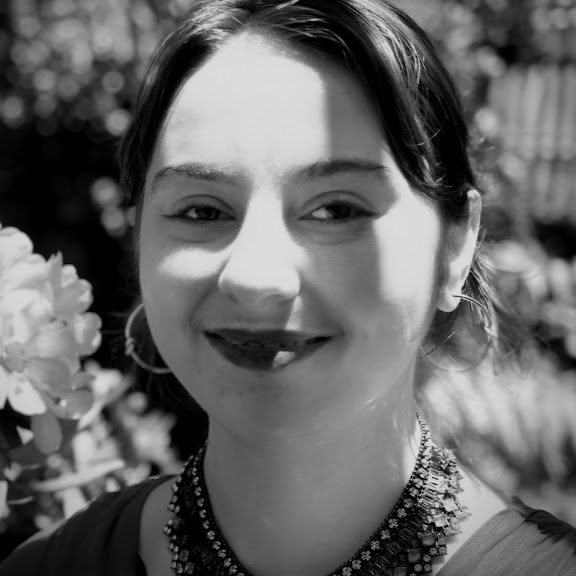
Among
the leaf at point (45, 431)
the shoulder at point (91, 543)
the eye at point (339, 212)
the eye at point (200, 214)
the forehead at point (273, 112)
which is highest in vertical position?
the forehead at point (273, 112)

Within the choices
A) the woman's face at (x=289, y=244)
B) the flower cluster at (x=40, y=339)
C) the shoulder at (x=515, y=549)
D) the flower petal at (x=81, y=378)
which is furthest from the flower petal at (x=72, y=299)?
the shoulder at (x=515, y=549)

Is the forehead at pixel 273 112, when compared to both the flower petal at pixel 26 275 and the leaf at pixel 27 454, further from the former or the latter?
the leaf at pixel 27 454

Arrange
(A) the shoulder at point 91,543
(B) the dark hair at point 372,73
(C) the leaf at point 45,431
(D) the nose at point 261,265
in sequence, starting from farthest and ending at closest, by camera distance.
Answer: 1. (A) the shoulder at point 91,543
2. (C) the leaf at point 45,431
3. (B) the dark hair at point 372,73
4. (D) the nose at point 261,265

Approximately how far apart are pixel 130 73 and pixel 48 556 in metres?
2.04

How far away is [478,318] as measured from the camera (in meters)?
1.54

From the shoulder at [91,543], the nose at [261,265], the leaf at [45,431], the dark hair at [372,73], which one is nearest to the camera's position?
the nose at [261,265]

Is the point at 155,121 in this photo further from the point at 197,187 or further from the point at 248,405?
the point at 248,405

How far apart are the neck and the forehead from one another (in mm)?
423

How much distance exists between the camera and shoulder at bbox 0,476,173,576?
144 centimetres

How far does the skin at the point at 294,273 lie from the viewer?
3.68ft

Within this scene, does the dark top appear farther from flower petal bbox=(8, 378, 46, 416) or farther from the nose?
the nose

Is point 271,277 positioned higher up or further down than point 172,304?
higher up

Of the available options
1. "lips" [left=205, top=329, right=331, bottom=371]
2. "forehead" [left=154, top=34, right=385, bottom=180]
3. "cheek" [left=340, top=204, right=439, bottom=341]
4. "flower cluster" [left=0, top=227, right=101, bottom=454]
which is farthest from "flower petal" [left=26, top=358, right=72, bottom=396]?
"cheek" [left=340, top=204, right=439, bottom=341]

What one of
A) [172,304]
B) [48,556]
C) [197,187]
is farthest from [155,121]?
[48,556]
